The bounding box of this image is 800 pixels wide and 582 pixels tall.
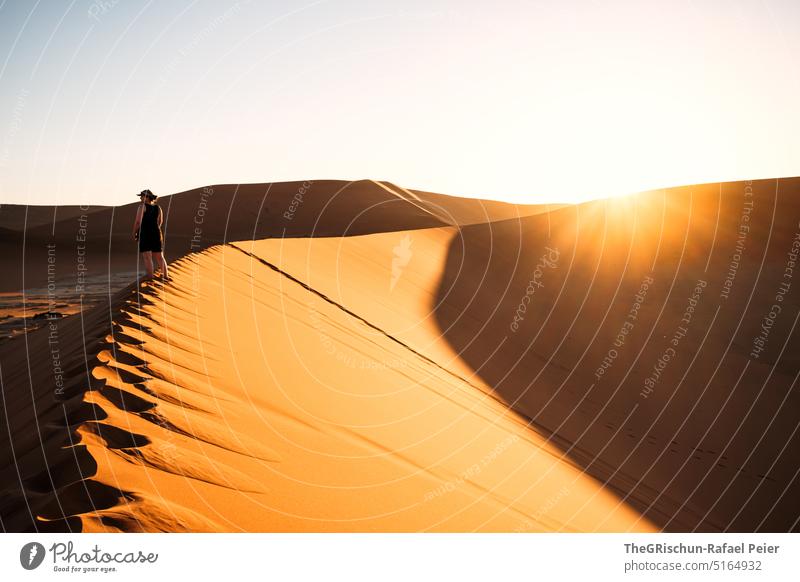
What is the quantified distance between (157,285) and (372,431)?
3.78m

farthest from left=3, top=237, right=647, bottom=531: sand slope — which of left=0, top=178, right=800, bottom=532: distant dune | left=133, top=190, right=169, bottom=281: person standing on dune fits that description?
left=133, top=190, right=169, bottom=281: person standing on dune

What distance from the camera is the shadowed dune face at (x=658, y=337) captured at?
10555mm

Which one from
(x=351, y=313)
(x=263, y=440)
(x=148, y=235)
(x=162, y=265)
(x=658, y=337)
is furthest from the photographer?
(x=658, y=337)

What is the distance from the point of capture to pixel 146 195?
8445mm

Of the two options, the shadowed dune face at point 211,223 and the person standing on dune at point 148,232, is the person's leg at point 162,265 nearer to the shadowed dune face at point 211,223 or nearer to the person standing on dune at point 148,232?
the person standing on dune at point 148,232

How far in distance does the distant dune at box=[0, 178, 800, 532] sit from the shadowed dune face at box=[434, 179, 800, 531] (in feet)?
0.29

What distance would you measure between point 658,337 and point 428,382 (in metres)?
12.5

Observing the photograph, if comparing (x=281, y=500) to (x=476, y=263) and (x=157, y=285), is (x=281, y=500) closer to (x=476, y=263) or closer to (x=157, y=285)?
(x=157, y=285)

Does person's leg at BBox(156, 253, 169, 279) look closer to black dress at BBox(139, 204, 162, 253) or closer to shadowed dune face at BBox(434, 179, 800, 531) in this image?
black dress at BBox(139, 204, 162, 253)

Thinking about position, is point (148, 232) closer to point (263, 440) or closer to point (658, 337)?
point (263, 440)

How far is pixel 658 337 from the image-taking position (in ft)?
60.3

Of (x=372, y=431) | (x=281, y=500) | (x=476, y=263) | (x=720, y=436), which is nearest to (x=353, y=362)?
(x=372, y=431)

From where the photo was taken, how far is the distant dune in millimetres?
3752

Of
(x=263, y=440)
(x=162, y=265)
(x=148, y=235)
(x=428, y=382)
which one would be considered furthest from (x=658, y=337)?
(x=263, y=440)
